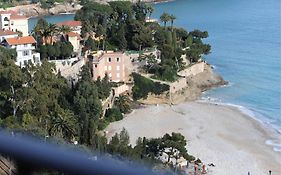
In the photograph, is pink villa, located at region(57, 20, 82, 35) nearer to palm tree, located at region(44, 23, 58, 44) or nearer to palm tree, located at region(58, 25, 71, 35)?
palm tree, located at region(58, 25, 71, 35)

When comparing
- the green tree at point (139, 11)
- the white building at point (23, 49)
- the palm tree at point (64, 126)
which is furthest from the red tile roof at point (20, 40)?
the green tree at point (139, 11)

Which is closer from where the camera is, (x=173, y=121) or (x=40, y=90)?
(x=40, y=90)

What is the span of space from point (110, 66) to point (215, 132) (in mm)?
5601

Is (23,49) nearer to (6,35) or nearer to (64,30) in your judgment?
(6,35)

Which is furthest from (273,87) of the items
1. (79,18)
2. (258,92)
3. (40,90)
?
(40,90)

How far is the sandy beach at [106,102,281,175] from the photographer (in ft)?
50.2

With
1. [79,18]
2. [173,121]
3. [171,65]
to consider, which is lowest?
[173,121]

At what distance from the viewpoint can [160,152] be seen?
1388 centimetres

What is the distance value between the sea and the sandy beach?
0.72m

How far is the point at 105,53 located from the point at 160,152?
852 centimetres

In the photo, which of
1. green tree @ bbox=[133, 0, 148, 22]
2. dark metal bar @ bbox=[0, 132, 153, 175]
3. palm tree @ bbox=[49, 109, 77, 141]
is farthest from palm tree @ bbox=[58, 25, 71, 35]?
dark metal bar @ bbox=[0, 132, 153, 175]

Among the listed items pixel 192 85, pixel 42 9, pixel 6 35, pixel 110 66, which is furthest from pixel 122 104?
pixel 42 9

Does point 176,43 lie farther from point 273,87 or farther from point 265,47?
point 265,47

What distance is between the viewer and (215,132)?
18.4 metres
